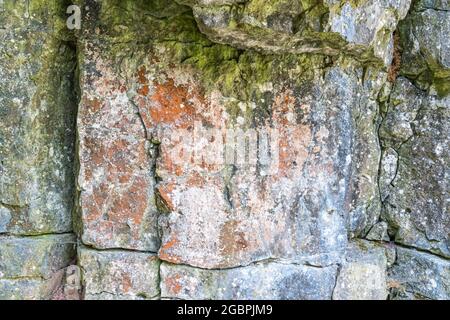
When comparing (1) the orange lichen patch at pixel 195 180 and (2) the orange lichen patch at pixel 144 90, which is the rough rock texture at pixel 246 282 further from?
(2) the orange lichen patch at pixel 144 90

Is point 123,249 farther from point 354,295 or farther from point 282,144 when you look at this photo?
point 354,295

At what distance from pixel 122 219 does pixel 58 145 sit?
64 cm

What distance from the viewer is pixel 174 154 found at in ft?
9.69

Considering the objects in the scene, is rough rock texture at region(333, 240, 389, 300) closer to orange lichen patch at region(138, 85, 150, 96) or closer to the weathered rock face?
orange lichen patch at region(138, 85, 150, 96)

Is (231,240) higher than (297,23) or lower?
lower

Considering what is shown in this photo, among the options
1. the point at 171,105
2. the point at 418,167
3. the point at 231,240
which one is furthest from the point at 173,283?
the point at 418,167

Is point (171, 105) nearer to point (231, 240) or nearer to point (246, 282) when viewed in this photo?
point (231, 240)

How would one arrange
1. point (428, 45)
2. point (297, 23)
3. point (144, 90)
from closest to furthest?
point (297, 23) → point (144, 90) → point (428, 45)

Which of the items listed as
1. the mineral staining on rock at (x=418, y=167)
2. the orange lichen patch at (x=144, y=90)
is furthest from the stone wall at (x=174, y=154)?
the mineral staining on rock at (x=418, y=167)

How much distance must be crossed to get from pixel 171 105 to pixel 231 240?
2.91 feet

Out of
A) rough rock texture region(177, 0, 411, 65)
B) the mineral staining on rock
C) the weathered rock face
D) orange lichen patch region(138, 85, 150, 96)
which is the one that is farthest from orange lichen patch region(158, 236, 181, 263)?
the mineral staining on rock

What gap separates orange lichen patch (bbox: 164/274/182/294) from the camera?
9.80 feet

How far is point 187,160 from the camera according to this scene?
2.96m
